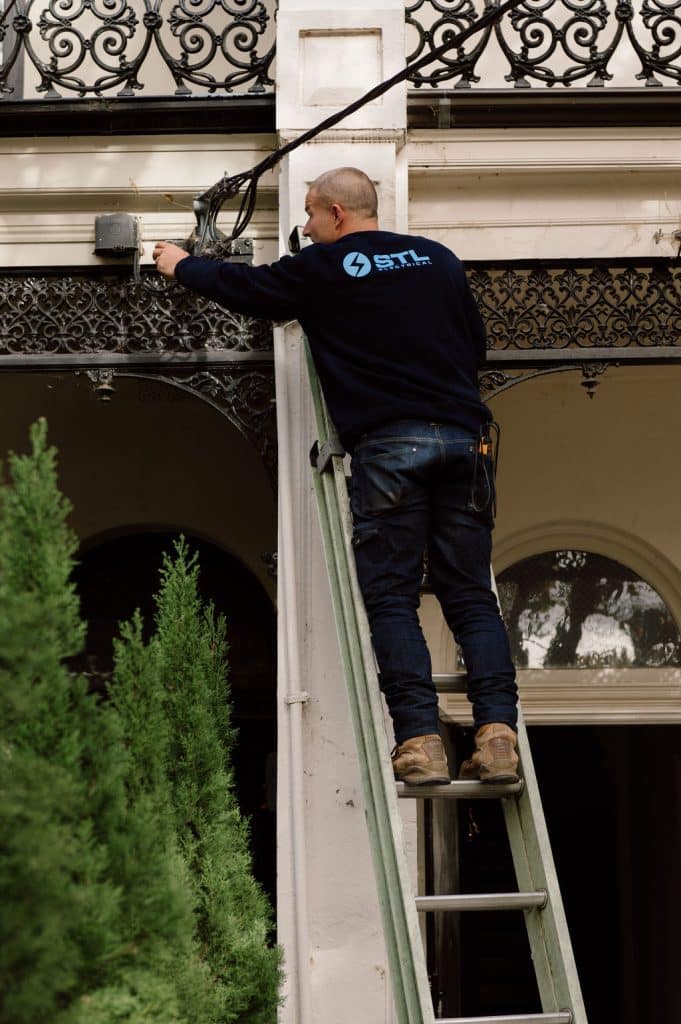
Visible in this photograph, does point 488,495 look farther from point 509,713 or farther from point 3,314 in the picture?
point 3,314

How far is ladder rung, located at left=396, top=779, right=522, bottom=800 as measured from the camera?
3.23 m

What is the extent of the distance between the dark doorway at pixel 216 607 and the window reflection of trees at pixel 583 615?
1.35 m

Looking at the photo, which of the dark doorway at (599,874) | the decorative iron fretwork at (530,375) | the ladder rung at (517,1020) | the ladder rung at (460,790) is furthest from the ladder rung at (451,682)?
the dark doorway at (599,874)

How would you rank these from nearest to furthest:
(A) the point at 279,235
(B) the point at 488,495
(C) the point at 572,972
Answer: (C) the point at 572,972
(B) the point at 488,495
(A) the point at 279,235

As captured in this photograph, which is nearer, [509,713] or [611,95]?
[509,713]

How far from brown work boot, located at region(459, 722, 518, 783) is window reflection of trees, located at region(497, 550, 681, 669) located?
3289 millimetres

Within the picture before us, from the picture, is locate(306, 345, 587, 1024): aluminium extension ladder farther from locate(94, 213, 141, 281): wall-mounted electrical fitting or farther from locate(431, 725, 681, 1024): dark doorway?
locate(431, 725, 681, 1024): dark doorway

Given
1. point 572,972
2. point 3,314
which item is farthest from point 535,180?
point 572,972

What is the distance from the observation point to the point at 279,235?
4.60 m

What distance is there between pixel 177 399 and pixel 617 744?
503cm

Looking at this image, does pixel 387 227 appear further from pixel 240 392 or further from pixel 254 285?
pixel 254 285

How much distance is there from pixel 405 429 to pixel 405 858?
1.14 metres

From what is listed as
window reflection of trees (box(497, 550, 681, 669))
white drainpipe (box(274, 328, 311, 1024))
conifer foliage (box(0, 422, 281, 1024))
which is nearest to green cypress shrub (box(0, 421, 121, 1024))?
conifer foliage (box(0, 422, 281, 1024))

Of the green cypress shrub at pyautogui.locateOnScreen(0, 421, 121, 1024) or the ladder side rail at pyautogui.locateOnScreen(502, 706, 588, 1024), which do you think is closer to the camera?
the green cypress shrub at pyautogui.locateOnScreen(0, 421, 121, 1024)
